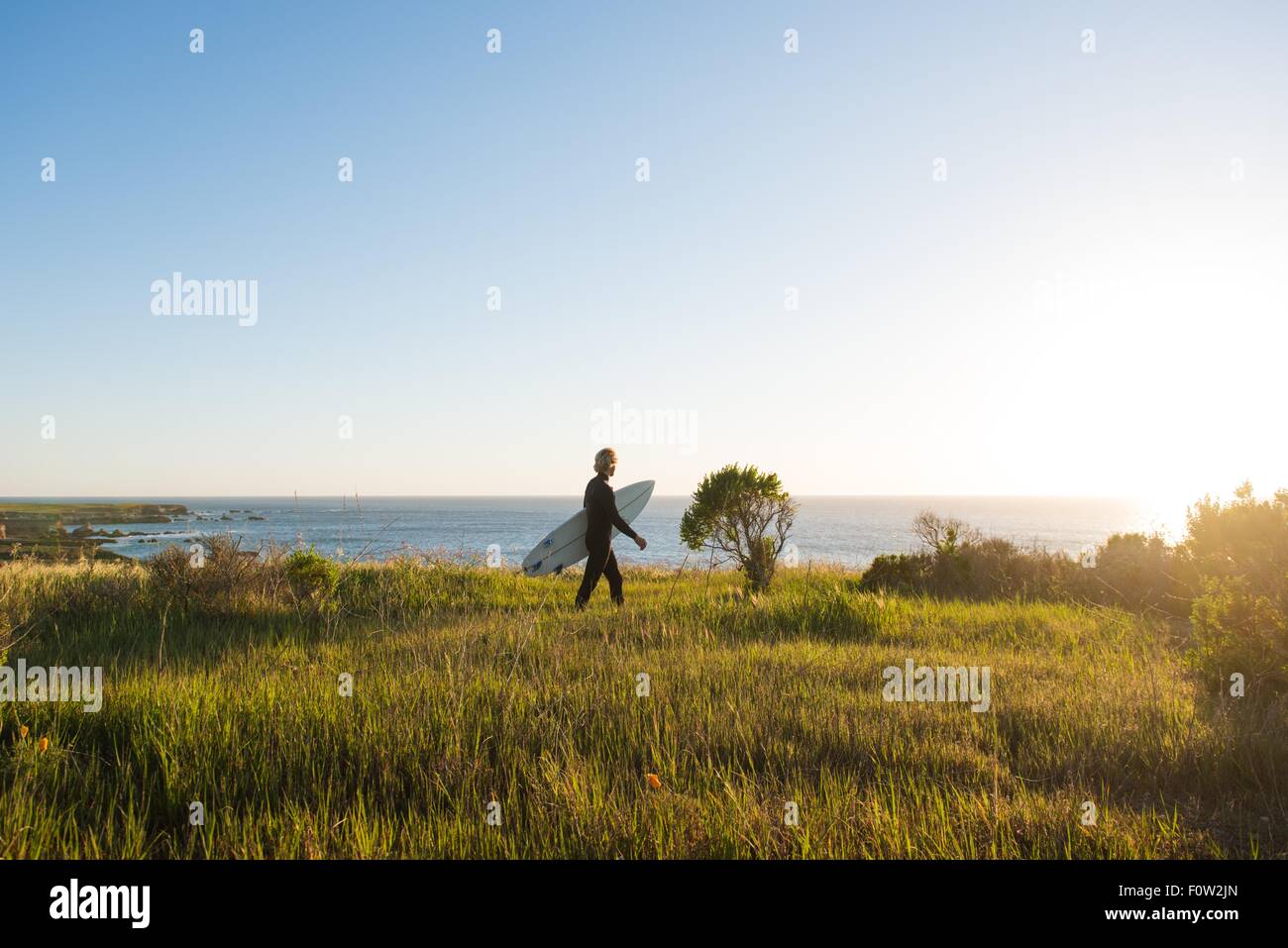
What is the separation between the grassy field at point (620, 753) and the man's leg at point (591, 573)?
237cm

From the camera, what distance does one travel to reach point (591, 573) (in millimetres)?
9922

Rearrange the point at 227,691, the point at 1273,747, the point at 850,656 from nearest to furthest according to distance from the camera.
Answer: the point at 1273,747
the point at 227,691
the point at 850,656

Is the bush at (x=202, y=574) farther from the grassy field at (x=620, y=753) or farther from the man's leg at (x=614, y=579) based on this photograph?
the man's leg at (x=614, y=579)

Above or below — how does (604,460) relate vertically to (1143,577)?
above

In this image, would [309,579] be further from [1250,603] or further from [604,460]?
[1250,603]

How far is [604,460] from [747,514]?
3.89 m

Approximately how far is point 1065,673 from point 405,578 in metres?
9.31

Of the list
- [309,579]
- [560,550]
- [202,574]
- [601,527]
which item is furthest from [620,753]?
[560,550]

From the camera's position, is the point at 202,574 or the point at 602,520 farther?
the point at 602,520

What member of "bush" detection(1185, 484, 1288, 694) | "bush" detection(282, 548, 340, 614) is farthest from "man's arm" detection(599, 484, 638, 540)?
"bush" detection(1185, 484, 1288, 694)

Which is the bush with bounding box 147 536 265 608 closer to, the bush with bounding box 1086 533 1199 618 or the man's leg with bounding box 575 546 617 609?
the man's leg with bounding box 575 546 617 609
